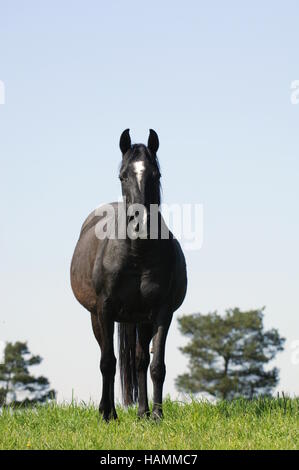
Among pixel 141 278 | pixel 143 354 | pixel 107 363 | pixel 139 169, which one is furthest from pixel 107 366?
pixel 139 169

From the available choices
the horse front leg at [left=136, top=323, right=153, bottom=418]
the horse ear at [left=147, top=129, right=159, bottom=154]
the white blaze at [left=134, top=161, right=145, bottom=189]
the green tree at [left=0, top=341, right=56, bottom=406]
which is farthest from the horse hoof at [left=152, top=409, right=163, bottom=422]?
the green tree at [left=0, top=341, right=56, bottom=406]

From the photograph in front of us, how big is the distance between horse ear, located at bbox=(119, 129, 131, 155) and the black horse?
0.01m

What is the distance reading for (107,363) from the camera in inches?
353

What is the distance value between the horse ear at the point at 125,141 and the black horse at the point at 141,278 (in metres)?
0.01

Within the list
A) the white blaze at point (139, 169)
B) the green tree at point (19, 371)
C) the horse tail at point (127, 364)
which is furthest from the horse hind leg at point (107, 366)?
the green tree at point (19, 371)

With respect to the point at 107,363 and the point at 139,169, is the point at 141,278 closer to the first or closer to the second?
the point at 107,363

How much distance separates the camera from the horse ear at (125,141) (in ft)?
27.7

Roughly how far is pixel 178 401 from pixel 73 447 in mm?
2861

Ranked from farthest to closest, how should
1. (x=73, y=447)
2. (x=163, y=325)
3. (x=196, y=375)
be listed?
(x=196, y=375) → (x=163, y=325) → (x=73, y=447)

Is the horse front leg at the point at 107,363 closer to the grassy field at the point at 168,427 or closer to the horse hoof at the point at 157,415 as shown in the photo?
the grassy field at the point at 168,427
